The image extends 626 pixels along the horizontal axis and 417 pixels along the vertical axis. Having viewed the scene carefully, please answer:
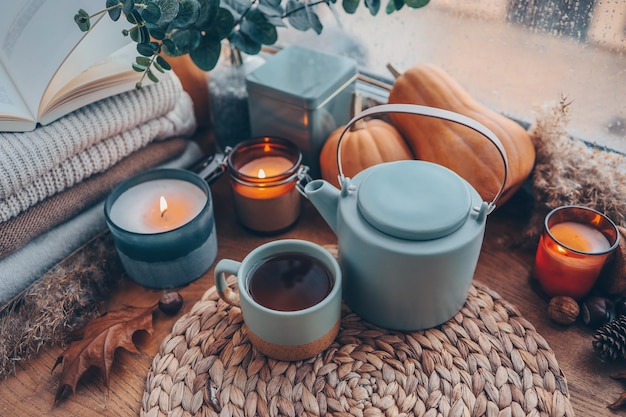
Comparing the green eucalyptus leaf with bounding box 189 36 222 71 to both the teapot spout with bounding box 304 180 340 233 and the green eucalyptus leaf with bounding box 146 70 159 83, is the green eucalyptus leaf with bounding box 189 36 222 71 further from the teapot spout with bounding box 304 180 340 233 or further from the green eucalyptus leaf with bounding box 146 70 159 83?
the teapot spout with bounding box 304 180 340 233

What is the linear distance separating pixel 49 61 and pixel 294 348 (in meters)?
0.44

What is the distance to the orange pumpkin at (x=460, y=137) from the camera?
74cm

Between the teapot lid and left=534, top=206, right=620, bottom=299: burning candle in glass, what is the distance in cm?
15

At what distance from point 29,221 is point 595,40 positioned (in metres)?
0.77

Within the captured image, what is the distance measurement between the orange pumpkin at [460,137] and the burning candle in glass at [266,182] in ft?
0.56

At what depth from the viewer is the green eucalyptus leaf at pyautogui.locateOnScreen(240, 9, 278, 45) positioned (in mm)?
764

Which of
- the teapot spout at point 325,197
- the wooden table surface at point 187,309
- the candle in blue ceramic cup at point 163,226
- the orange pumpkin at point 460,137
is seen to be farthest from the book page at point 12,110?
the orange pumpkin at point 460,137

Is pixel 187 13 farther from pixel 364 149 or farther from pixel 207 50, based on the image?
pixel 364 149

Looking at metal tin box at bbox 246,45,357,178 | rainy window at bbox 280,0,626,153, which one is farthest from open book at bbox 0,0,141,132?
rainy window at bbox 280,0,626,153

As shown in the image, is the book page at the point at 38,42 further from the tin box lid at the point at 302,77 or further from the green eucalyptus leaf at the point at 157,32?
the tin box lid at the point at 302,77

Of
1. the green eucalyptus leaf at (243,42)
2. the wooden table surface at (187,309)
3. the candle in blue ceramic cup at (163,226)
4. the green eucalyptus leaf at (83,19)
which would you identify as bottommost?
the wooden table surface at (187,309)

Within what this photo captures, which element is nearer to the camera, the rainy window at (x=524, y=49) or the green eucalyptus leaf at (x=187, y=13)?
the green eucalyptus leaf at (x=187, y=13)

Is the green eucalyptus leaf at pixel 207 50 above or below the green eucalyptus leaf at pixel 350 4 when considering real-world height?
below

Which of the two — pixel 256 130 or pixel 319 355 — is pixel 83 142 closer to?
pixel 256 130
